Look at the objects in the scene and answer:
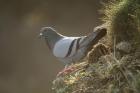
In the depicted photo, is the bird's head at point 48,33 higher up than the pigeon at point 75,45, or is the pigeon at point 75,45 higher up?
the bird's head at point 48,33

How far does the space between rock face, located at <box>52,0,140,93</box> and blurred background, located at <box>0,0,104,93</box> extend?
169cm

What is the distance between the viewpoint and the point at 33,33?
3.21 m

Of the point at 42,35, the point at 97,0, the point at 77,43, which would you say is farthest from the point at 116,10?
the point at 97,0

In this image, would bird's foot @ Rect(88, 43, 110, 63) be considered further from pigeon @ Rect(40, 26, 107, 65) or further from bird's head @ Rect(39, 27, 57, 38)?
bird's head @ Rect(39, 27, 57, 38)

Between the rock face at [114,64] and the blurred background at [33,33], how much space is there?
1694 millimetres

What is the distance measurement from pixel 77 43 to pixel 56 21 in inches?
69.2

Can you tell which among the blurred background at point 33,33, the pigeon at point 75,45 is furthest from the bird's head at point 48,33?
the blurred background at point 33,33

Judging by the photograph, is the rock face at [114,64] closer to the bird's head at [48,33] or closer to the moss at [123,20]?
the moss at [123,20]

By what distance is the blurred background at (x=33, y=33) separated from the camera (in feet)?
10.1

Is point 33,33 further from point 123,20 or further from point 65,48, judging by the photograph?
point 123,20

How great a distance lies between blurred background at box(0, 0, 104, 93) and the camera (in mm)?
3064

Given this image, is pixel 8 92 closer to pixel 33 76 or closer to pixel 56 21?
pixel 33 76

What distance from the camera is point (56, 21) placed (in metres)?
3.20

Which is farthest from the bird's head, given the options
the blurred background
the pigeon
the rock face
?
the blurred background
